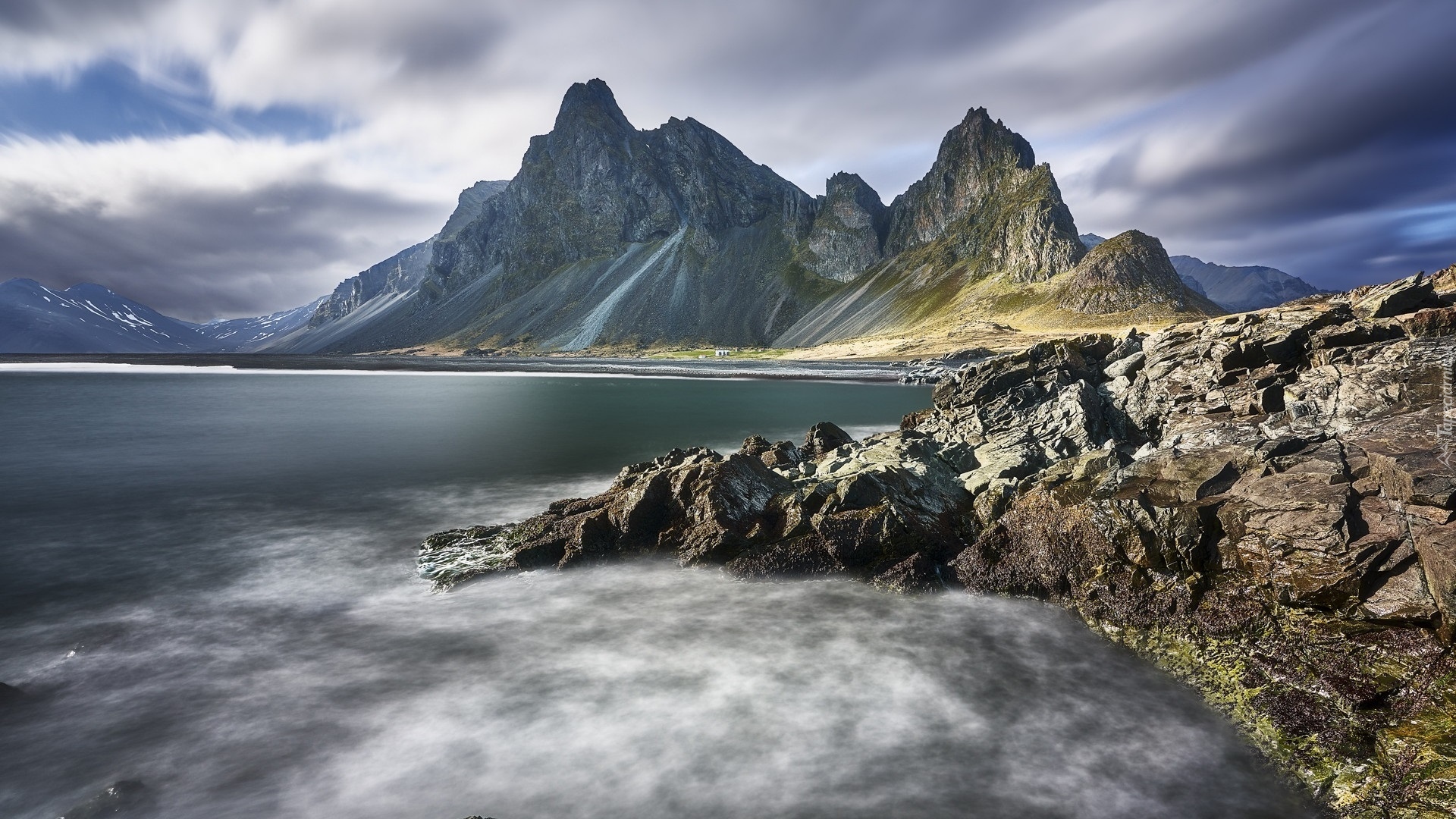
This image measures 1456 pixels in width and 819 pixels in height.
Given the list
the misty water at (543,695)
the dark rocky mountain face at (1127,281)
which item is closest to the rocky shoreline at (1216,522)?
the misty water at (543,695)

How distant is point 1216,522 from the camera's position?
1360 cm

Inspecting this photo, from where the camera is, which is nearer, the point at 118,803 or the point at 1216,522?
the point at 118,803

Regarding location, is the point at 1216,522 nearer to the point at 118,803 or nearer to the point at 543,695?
the point at 543,695

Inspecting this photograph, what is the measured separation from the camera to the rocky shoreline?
32.8 ft

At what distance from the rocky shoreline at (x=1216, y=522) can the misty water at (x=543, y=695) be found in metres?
0.96

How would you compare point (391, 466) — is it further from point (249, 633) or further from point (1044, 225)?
point (1044, 225)

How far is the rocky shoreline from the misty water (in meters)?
0.96

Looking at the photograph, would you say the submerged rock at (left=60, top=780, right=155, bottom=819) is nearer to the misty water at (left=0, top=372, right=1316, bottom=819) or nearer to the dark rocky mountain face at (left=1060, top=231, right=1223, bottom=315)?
the misty water at (left=0, top=372, right=1316, bottom=819)

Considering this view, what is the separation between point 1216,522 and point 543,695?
1442cm

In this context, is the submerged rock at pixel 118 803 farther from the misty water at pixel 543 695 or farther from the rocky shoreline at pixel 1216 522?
the rocky shoreline at pixel 1216 522

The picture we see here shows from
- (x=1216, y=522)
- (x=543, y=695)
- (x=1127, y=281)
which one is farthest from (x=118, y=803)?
(x=1127, y=281)

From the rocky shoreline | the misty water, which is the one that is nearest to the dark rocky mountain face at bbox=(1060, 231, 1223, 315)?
the rocky shoreline

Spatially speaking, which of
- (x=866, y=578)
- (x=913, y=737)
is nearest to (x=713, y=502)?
(x=866, y=578)

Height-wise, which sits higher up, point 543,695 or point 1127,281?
point 1127,281
